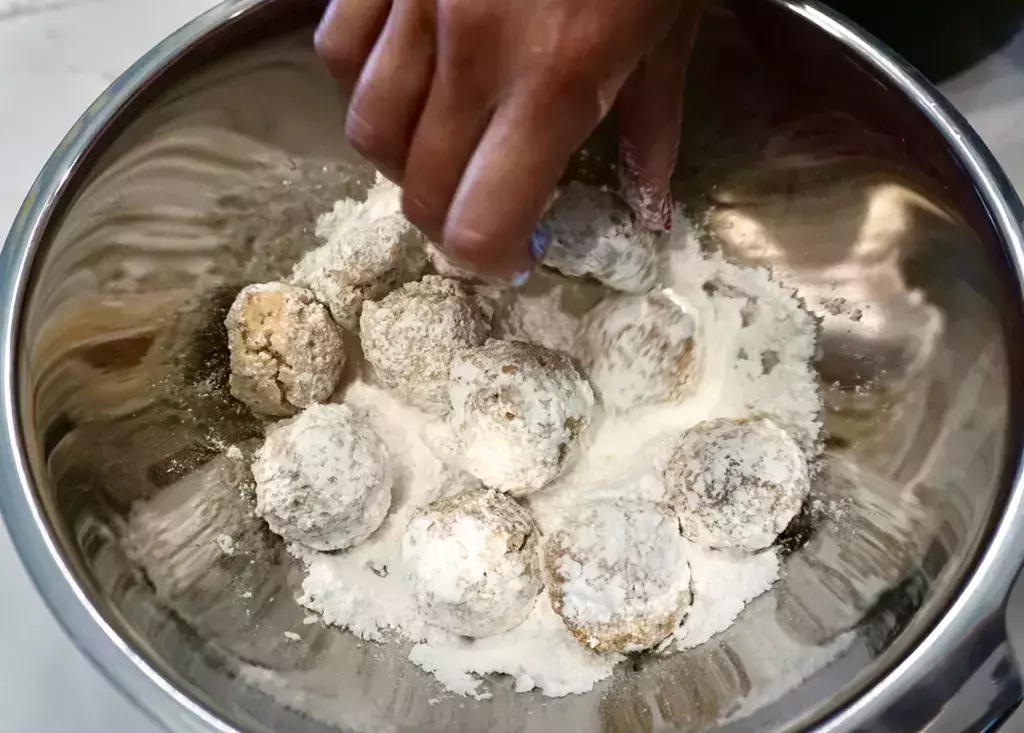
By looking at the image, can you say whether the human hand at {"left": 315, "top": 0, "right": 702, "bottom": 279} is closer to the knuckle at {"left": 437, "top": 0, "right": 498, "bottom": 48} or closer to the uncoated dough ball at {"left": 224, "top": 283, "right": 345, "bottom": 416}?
the knuckle at {"left": 437, "top": 0, "right": 498, "bottom": 48}

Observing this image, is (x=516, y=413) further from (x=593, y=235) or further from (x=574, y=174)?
(x=574, y=174)

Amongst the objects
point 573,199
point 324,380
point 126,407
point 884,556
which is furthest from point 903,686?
point 126,407

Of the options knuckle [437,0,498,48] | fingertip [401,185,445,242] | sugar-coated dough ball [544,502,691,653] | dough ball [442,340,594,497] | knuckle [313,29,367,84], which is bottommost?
sugar-coated dough ball [544,502,691,653]

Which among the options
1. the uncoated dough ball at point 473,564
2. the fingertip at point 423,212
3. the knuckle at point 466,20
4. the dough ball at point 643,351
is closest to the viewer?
the knuckle at point 466,20

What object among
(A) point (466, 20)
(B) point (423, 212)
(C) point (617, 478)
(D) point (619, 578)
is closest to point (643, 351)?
(C) point (617, 478)

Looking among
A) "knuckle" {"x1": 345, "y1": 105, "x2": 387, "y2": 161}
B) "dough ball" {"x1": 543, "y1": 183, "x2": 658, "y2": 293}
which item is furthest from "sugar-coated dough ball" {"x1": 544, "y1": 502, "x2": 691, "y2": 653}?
"knuckle" {"x1": 345, "y1": 105, "x2": 387, "y2": 161}

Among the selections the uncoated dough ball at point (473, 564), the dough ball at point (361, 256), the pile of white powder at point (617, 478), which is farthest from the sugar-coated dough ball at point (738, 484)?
the dough ball at point (361, 256)

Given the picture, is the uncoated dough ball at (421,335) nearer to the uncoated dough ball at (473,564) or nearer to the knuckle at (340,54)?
the uncoated dough ball at (473,564)
